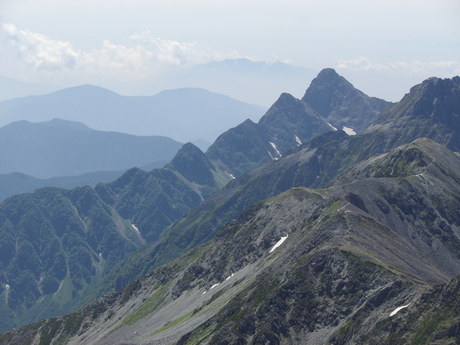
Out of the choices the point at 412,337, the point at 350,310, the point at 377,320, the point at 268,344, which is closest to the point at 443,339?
the point at 412,337

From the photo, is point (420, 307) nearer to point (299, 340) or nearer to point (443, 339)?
point (443, 339)

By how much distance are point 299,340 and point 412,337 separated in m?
41.9

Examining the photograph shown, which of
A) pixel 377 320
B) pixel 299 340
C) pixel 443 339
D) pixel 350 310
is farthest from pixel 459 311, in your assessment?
pixel 299 340

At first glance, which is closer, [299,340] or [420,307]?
[420,307]

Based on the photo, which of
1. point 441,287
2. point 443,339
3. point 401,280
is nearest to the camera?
point 443,339

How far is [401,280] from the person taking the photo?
195125 millimetres

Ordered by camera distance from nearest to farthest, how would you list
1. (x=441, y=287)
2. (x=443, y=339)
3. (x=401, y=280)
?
(x=443, y=339) → (x=441, y=287) → (x=401, y=280)

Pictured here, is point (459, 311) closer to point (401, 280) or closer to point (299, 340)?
point (401, 280)

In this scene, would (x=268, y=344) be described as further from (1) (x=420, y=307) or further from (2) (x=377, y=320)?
(1) (x=420, y=307)

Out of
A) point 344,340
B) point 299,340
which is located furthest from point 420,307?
point 299,340

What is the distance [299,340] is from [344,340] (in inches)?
A: 721

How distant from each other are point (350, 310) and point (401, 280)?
731 inches

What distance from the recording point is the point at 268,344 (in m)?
200

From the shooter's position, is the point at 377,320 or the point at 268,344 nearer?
the point at 377,320
